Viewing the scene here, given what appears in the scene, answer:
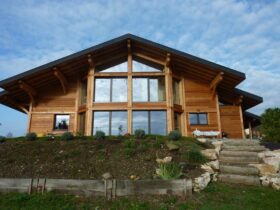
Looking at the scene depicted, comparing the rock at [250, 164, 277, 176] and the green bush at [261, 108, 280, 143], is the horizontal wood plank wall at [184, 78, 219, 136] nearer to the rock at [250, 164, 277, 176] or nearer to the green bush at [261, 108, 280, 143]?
the green bush at [261, 108, 280, 143]

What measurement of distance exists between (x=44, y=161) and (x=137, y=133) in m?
4.58

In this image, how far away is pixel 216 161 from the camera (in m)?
9.16

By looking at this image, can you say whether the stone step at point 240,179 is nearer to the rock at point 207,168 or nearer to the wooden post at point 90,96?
the rock at point 207,168

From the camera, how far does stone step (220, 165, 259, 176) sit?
28.7 feet

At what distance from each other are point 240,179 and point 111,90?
415 inches

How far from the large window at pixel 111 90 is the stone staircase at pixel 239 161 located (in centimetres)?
758

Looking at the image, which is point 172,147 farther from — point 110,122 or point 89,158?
point 110,122

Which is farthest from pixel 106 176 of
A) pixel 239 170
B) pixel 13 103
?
pixel 13 103

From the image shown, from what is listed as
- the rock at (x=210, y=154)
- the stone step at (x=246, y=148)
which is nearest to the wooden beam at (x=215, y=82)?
the stone step at (x=246, y=148)

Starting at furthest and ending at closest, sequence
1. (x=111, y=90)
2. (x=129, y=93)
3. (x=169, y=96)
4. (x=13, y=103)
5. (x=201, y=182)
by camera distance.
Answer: (x=13, y=103)
(x=111, y=90)
(x=129, y=93)
(x=169, y=96)
(x=201, y=182)

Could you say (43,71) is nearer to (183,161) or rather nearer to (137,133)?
(137,133)

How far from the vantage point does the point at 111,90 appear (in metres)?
16.8

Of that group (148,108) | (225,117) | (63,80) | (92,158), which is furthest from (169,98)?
(92,158)

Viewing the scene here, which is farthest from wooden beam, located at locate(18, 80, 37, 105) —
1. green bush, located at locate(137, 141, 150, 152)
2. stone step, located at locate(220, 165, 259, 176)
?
stone step, located at locate(220, 165, 259, 176)
